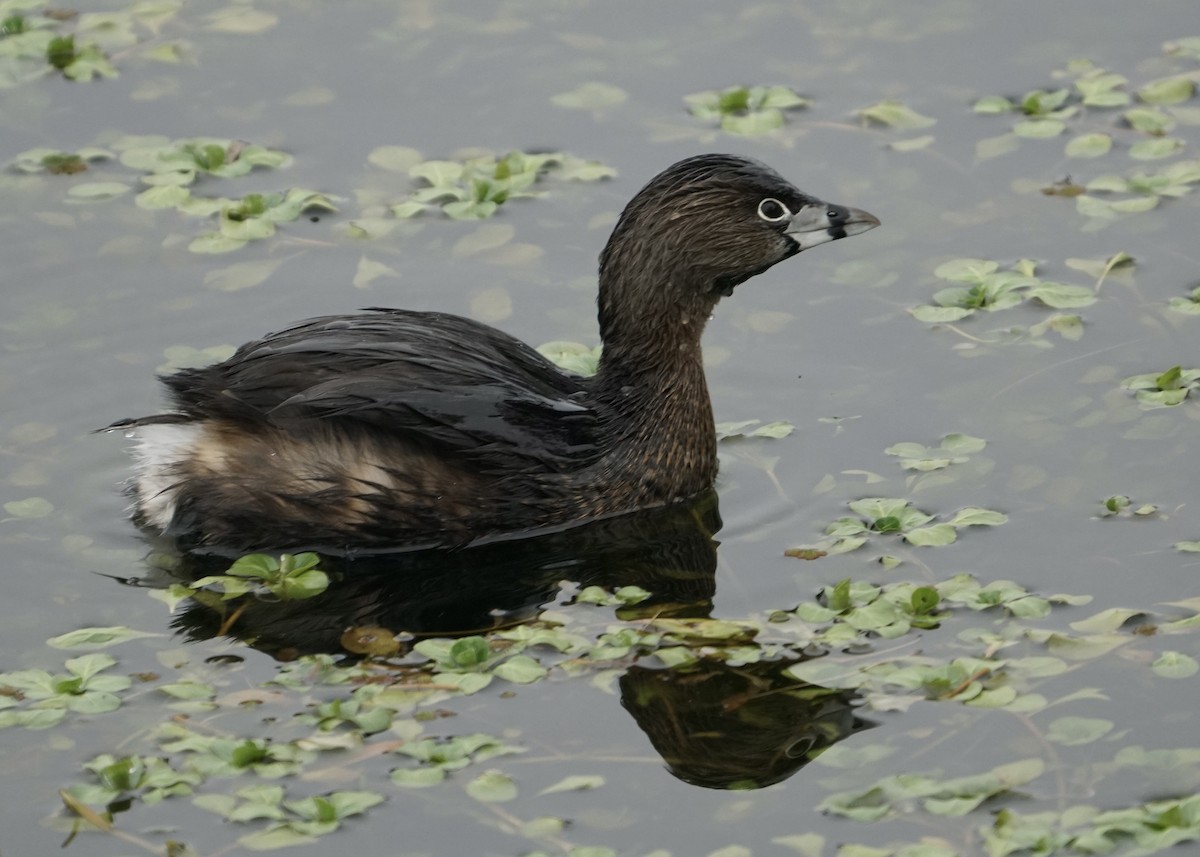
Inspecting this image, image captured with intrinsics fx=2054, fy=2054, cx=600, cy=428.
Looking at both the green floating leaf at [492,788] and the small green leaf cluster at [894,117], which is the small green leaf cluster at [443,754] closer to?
the green floating leaf at [492,788]

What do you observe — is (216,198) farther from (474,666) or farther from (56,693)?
(474,666)

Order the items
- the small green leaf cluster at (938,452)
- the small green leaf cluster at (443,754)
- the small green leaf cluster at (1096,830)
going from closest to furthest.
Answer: the small green leaf cluster at (1096,830) → the small green leaf cluster at (443,754) → the small green leaf cluster at (938,452)

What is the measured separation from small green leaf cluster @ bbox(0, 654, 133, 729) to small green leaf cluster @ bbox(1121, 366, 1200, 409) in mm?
3951

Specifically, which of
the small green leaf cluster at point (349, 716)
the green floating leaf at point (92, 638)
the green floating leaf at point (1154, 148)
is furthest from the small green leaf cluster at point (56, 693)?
A: the green floating leaf at point (1154, 148)

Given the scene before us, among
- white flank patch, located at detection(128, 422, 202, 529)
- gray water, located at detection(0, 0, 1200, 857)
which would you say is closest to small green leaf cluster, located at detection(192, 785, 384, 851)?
gray water, located at detection(0, 0, 1200, 857)

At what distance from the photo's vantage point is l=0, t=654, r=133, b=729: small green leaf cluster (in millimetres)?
6227

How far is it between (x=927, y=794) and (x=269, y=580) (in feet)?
7.98

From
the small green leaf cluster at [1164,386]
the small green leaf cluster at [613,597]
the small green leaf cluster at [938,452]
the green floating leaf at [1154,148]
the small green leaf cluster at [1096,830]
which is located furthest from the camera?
the green floating leaf at [1154,148]

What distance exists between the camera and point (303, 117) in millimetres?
9867

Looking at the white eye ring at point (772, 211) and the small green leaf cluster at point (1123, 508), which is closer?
the small green leaf cluster at point (1123, 508)

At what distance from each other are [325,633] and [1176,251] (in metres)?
4.13

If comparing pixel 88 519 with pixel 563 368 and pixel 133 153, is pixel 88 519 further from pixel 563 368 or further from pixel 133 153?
pixel 133 153

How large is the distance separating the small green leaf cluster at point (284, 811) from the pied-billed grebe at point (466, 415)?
1.61 m

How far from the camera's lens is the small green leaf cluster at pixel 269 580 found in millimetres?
7000
